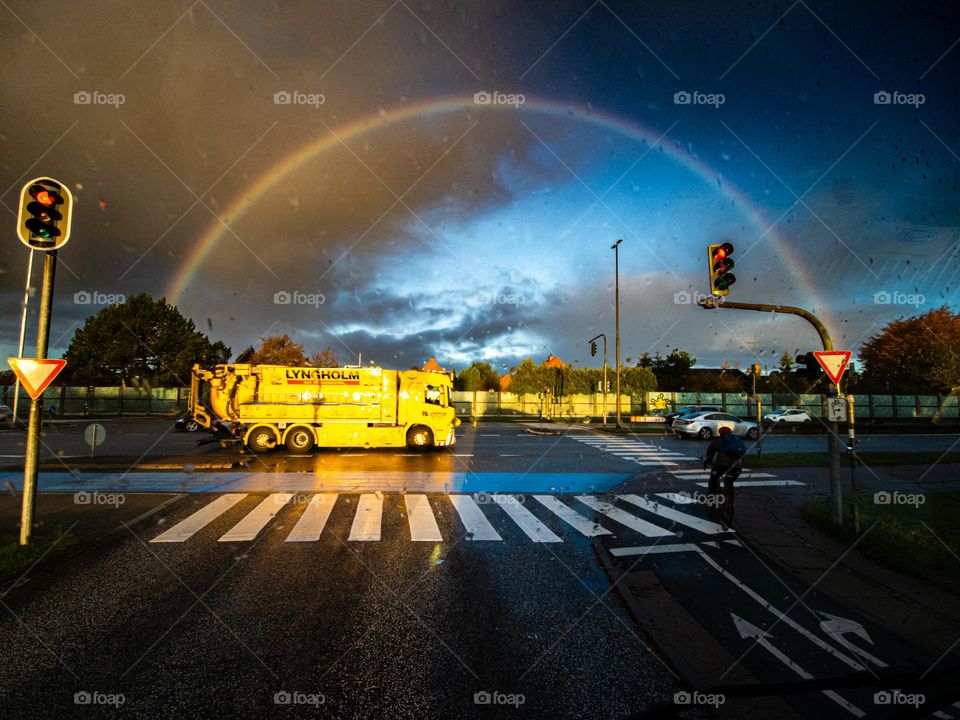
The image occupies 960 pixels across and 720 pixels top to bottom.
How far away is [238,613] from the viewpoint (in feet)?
15.7

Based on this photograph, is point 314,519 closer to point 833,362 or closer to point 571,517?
point 571,517

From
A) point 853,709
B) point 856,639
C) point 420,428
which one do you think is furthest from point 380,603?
point 420,428

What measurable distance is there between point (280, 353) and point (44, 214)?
4867 cm

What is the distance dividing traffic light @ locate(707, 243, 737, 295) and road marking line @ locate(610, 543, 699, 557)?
498 centimetres

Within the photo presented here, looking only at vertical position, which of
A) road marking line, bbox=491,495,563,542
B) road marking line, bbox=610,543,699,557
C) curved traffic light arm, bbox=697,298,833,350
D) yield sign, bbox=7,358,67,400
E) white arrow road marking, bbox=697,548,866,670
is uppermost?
curved traffic light arm, bbox=697,298,833,350

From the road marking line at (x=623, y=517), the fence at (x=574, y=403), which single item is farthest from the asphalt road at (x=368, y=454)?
the fence at (x=574, y=403)

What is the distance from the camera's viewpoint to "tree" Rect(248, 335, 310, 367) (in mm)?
52159

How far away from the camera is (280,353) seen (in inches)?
2079

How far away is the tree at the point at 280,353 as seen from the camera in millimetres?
52159

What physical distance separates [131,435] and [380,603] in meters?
Answer: 25.1

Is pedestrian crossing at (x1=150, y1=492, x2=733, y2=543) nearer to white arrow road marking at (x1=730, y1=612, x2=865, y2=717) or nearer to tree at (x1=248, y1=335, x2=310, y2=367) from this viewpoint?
white arrow road marking at (x1=730, y1=612, x2=865, y2=717)

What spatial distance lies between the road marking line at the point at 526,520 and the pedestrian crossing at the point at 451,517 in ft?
0.05

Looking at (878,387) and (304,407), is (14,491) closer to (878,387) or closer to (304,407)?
(304,407)

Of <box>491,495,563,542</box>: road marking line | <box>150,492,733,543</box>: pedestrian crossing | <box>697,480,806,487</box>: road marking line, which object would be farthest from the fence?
<box>491,495,563,542</box>: road marking line
